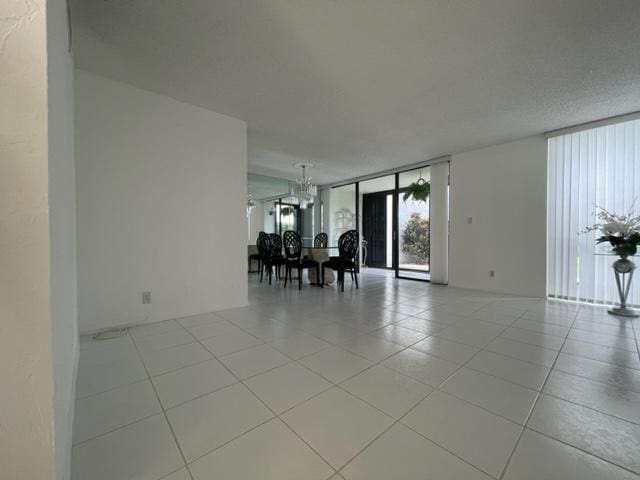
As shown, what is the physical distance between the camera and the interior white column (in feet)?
16.4

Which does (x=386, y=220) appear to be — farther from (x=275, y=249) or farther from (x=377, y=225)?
(x=275, y=249)

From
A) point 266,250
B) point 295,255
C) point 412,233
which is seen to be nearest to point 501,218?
point 412,233

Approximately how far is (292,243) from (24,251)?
166 inches

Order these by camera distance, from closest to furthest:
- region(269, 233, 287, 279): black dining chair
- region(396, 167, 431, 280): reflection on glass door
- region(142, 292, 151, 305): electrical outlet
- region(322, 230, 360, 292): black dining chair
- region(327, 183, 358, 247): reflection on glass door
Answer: region(142, 292, 151, 305): electrical outlet → region(322, 230, 360, 292): black dining chair → region(269, 233, 287, 279): black dining chair → region(396, 167, 431, 280): reflection on glass door → region(327, 183, 358, 247): reflection on glass door

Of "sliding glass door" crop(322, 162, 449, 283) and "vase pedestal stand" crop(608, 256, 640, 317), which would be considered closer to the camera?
"vase pedestal stand" crop(608, 256, 640, 317)

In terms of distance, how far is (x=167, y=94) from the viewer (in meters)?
2.75

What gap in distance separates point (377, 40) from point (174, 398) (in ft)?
9.38

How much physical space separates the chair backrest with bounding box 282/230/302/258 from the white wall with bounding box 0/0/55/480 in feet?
13.4

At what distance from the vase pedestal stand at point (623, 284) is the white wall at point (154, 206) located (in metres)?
4.72

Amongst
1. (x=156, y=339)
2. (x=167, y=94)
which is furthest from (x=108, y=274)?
(x=167, y=94)

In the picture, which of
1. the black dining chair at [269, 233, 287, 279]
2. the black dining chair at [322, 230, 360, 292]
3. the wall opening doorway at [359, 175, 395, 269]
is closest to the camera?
the black dining chair at [322, 230, 360, 292]

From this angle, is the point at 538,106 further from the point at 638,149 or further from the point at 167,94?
the point at 167,94

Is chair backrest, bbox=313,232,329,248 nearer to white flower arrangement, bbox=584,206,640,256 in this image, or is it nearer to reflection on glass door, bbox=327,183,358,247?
reflection on glass door, bbox=327,183,358,247

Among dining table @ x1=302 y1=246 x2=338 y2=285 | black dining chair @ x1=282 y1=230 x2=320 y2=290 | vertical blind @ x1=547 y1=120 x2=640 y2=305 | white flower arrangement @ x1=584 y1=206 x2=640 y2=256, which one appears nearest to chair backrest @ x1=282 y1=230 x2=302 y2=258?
black dining chair @ x1=282 y1=230 x2=320 y2=290
